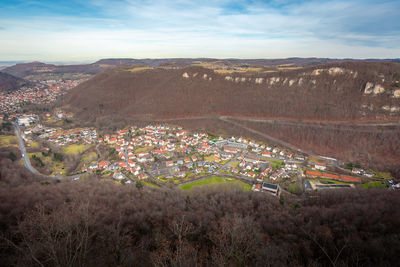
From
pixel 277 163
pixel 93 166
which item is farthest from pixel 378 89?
pixel 93 166

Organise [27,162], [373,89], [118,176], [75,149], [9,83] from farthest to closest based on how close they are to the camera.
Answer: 1. [9,83]
2. [373,89]
3. [75,149]
4. [27,162]
5. [118,176]

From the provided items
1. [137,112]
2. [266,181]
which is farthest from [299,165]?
[137,112]

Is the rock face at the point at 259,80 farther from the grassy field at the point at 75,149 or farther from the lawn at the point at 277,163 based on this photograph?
the grassy field at the point at 75,149

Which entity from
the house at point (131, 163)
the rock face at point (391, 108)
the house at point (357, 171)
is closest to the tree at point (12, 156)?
the house at point (131, 163)

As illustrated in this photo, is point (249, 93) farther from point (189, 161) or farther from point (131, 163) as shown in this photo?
point (131, 163)

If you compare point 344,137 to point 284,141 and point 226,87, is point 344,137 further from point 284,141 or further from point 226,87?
point 226,87

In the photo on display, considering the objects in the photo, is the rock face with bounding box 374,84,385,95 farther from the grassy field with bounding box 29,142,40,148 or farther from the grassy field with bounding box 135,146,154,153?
the grassy field with bounding box 29,142,40,148

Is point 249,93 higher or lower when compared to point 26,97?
higher
